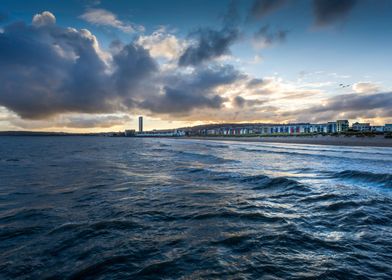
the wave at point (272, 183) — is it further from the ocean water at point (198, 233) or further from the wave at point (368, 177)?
the wave at point (368, 177)

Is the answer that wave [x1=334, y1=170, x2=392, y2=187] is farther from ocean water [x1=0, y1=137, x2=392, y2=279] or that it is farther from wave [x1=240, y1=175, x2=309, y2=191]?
wave [x1=240, y1=175, x2=309, y2=191]

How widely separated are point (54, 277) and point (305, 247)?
5.81m

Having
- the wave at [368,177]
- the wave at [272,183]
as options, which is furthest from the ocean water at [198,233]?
the wave at [368,177]

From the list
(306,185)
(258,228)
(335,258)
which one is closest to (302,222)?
(258,228)

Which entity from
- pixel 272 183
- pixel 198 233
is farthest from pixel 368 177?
pixel 198 233

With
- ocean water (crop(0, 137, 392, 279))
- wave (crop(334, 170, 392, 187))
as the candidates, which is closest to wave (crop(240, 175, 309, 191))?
ocean water (crop(0, 137, 392, 279))

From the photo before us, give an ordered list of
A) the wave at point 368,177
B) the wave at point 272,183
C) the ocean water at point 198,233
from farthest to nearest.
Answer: the wave at point 368,177
the wave at point 272,183
the ocean water at point 198,233

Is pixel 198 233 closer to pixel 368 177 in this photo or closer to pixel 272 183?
pixel 272 183

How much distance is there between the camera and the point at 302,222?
7.56m

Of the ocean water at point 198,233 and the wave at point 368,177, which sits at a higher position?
the ocean water at point 198,233

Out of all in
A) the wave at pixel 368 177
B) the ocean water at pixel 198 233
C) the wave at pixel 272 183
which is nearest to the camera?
the ocean water at pixel 198 233

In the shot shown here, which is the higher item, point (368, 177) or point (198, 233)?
point (198, 233)

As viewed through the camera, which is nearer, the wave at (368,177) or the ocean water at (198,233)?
Answer: the ocean water at (198,233)

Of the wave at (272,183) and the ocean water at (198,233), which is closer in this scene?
the ocean water at (198,233)
